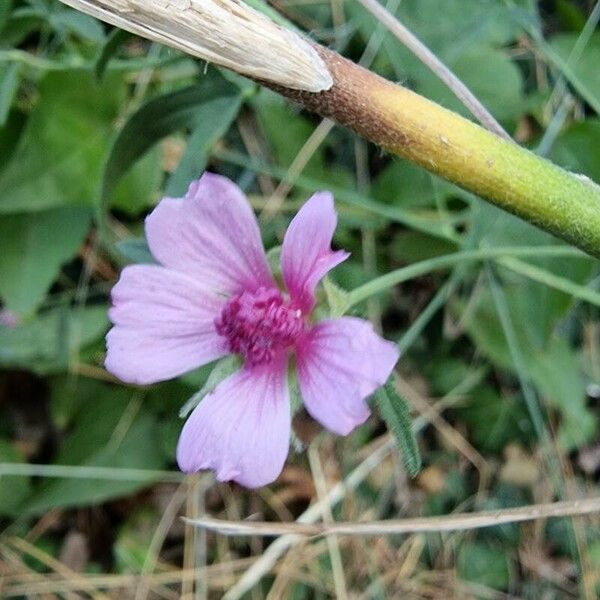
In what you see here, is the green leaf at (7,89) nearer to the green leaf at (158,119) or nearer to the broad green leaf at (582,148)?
the green leaf at (158,119)

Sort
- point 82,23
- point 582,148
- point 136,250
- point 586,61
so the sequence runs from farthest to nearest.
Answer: point 586,61
point 582,148
point 82,23
point 136,250

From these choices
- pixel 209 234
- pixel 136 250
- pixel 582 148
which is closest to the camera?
pixel 209 234

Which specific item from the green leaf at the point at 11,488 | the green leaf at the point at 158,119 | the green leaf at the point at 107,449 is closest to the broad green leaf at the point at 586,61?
the green leaf at the point at 158,119

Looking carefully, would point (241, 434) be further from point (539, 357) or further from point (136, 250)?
point (539, 357)

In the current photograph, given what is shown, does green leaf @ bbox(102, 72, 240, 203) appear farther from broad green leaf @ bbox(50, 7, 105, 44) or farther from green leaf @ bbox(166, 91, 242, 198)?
broad green leaf @ bbox(50, 7, 105, 44)

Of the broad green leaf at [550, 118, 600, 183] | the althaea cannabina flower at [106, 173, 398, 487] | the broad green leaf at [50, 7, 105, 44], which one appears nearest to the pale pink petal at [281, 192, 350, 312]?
the althaea cannabina flower at [106, 173, 398, 487]

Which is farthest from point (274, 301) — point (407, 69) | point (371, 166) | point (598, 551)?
point (598, 551)

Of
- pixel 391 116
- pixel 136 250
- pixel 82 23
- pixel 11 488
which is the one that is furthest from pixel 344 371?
pixel 11 488
